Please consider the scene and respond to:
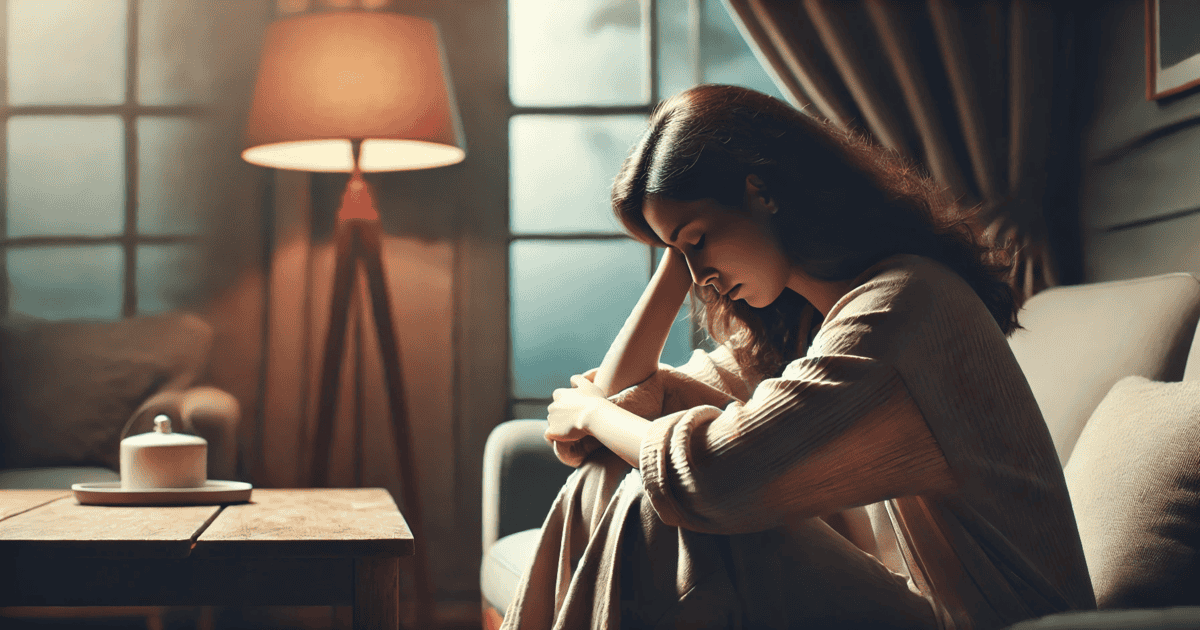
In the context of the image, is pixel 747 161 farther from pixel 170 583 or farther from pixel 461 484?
pixel 461 484

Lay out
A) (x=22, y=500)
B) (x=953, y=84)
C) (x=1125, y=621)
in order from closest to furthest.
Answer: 1. (x=1125, y=621)
2. (x=22, y=500)
3. (x=953, y=84)

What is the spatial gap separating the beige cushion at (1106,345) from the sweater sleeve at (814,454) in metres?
0.65

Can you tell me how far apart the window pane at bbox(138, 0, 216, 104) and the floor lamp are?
1.63ft

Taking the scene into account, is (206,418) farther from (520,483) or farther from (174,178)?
(520,483)

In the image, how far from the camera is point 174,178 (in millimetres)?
2719

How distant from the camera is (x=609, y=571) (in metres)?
1.04

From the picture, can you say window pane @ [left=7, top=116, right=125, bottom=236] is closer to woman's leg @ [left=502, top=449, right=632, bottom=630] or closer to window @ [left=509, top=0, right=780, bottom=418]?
window @ [left=509, top=0, right=780, bottom=418]

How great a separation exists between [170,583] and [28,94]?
7.18ft

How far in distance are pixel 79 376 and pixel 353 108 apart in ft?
3.95

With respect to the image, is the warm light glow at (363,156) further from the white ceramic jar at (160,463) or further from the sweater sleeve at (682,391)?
the sweater sleeve at (682,391)

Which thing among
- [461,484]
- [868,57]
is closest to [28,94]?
[461,484]

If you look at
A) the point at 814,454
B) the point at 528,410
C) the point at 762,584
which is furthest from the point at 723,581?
the point at 528,410

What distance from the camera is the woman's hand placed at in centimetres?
128

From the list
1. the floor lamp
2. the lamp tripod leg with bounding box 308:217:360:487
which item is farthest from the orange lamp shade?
the lamp tripod leg with bounding box 308:217:360:487
